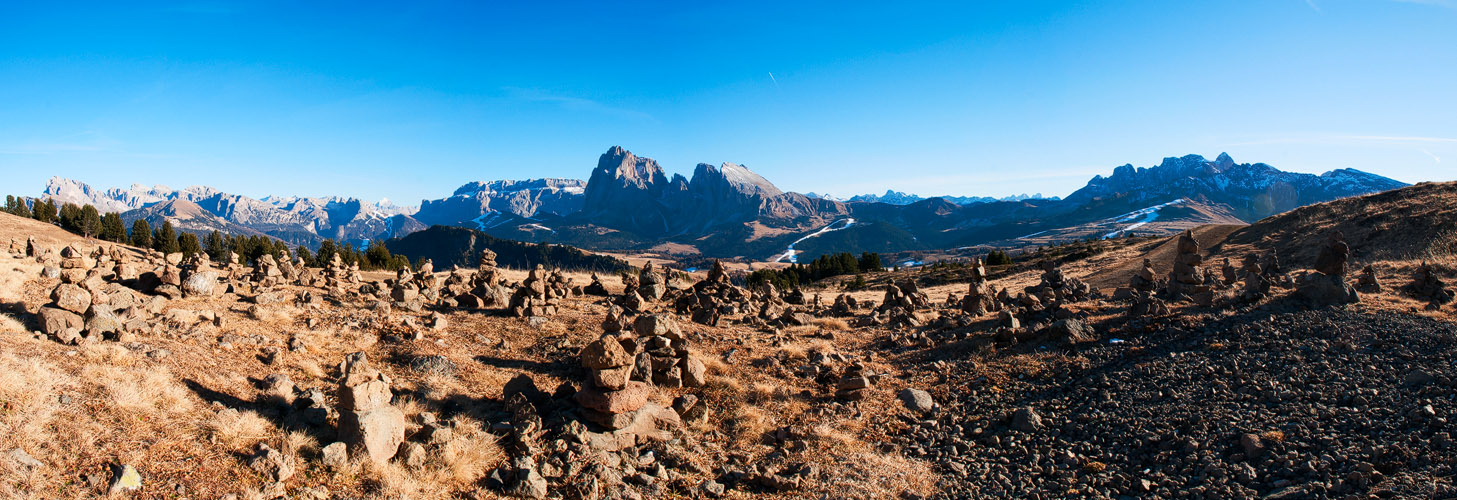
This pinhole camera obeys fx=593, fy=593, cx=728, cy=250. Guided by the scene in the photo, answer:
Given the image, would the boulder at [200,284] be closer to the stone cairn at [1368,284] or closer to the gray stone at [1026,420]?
the gray stone at [1026,420]

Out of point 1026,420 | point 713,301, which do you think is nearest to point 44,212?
point 713,301

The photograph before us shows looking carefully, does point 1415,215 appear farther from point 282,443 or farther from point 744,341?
point 282,443

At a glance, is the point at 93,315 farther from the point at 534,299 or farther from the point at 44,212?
the point at 44,212

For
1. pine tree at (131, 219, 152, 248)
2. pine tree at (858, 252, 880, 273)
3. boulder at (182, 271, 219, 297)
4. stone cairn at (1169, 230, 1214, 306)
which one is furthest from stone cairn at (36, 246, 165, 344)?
pine tree at (131, 219, 152, 248)

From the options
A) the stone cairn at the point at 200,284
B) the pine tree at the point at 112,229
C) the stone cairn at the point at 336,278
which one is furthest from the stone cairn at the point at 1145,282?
the pine tree at the point at 112,229

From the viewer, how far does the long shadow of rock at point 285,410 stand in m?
11.6

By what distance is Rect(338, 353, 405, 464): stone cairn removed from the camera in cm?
1056

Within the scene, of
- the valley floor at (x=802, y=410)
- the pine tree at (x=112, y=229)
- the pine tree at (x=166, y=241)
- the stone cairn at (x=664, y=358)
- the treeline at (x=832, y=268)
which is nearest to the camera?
the valley floor at (x=802, y=410)

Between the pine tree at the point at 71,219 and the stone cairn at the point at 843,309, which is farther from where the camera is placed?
the pine tree at the point at 71,219

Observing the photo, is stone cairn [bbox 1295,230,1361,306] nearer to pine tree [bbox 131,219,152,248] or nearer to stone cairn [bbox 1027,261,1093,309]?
stone cairn [bbox 1027,261,1093,309]

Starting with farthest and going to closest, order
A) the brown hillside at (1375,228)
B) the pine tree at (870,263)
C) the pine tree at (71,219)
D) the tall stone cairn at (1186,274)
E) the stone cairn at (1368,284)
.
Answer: the pine tree at (71,219) < the pine tree at (870,263) < the brown hillside at (1375,228) < the tall stone cairn at (1186,274) < the stone cairn at (1368,284)

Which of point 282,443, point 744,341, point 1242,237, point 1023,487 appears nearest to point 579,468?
point 282,443

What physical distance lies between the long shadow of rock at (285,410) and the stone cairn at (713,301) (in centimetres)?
1611

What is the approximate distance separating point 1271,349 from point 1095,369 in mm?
4761
